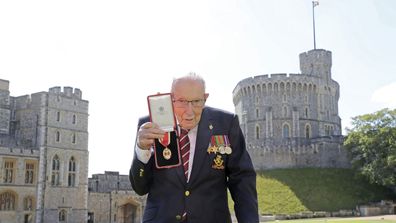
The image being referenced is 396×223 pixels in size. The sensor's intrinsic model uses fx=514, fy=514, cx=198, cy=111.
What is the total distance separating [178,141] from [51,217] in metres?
39.6

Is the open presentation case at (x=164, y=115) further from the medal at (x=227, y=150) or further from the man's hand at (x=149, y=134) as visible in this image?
the medal at (x=227, y=150)

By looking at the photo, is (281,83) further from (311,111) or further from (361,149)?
(361,149)

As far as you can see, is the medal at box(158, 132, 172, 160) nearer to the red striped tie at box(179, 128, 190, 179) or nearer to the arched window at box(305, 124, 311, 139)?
the red striped tie at box(179, 128, 190, 179)

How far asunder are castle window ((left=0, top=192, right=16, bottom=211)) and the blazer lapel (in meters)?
37.2

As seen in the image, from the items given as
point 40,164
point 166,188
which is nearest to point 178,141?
point 166,188

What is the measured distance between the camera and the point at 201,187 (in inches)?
164

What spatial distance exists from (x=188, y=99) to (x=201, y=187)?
0.75 meters

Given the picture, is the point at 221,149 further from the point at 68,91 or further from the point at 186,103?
the point at 68,91

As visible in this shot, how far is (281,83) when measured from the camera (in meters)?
60.8

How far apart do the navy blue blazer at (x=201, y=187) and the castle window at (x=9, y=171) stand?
37.5m

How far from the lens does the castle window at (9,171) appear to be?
3891cm

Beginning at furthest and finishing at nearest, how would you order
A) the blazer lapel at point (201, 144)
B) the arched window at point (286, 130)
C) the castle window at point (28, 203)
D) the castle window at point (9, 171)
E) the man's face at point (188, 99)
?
the arched window at point (286, 130), the castle window at point (28, 203), the castle window at point (9, 171), the blazer lapel at point (201, 144), the man's face at point (188, 99)

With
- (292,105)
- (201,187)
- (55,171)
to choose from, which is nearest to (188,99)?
(201,187)

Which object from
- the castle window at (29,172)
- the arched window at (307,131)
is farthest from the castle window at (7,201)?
the arched window at (307,131)
